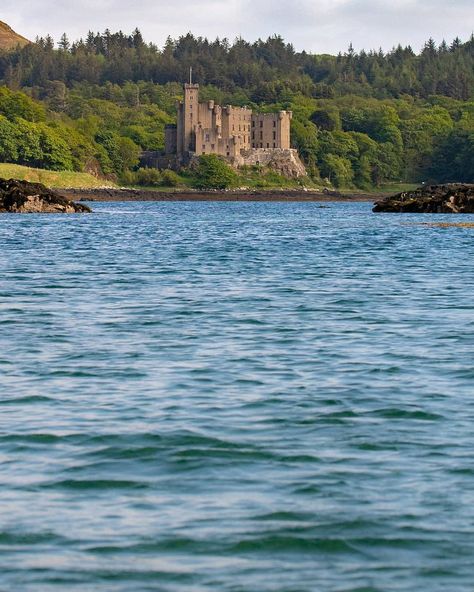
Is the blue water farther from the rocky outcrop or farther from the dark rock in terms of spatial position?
the dark rock

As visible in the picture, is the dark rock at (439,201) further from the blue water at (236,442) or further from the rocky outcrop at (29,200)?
the blue water at (236,442)

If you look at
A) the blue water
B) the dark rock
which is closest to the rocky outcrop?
the dark rock

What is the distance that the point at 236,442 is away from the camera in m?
15.6

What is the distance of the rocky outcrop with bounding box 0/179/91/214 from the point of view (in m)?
120

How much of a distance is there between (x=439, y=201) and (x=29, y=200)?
38.0 metres

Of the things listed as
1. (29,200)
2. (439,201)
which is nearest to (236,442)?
(29,200)

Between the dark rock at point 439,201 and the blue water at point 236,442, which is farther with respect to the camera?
the dark rock at point 439,201

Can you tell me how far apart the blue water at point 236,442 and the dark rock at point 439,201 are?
289 feet

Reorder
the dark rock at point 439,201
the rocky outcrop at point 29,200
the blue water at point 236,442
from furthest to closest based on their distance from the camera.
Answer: the dark rock at point 439,201
the rocky outcrop at point 29,200
the blue water at point 236,442

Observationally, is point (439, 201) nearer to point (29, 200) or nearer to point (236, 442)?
point (29, 200)

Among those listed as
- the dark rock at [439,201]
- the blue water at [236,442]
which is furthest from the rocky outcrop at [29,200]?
the blue water at [236,442]

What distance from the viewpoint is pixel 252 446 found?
15.5 metres

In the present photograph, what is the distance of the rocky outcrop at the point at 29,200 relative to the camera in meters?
120

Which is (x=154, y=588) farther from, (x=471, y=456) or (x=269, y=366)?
(x=269, y=366)
